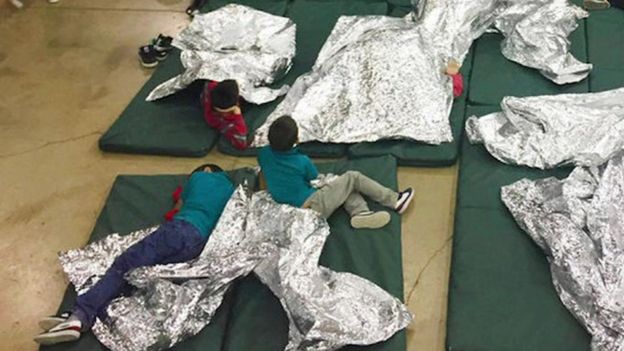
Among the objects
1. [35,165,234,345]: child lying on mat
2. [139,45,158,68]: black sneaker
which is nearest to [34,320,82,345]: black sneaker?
[35,165,234,345]: child lying on mat

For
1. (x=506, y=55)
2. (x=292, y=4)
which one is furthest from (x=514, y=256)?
(x=292, y=4)

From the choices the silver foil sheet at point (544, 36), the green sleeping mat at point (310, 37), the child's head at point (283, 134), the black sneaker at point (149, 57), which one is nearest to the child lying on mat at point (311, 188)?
the child's head at point (283, 134)

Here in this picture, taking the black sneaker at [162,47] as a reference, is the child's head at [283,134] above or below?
above

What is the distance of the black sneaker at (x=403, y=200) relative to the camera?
3023 millimetres

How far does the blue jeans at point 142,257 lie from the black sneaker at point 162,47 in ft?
5.34

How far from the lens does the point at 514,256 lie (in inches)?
110

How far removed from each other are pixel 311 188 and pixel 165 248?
0.63m

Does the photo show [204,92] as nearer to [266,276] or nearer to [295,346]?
[266,276]

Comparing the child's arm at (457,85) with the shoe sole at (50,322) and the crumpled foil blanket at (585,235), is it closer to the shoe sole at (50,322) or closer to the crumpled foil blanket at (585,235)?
the crumpled foil blanket at (585,235)

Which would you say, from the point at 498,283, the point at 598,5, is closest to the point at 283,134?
the point at 498,283

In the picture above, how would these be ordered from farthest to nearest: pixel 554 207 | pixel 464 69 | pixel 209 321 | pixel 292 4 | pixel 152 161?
pixel 292 4, pixel 464 69, pixel 152 161, pixel 554 207, pixel 209 321

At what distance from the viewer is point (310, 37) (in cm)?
412

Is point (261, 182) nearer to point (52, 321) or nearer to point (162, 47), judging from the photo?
point (52, 321)

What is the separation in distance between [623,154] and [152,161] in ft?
6.79
